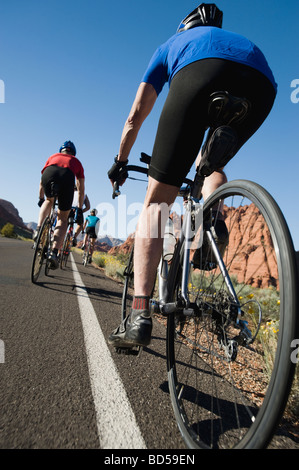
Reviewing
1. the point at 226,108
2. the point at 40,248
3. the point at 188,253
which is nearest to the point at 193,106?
the point at 226,108

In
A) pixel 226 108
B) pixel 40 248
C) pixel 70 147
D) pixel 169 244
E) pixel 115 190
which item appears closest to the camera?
pixel 226 108

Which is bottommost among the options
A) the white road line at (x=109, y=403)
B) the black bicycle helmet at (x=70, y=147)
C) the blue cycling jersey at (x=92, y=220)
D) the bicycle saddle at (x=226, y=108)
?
the white road line at (x=109, y=403)

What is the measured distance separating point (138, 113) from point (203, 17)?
2.27ft

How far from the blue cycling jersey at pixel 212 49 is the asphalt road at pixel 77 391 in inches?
72.3

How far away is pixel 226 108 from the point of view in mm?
1367

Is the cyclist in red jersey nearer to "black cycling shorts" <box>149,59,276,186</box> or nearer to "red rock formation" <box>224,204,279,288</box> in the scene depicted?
"red rock formation" <box>224,204,279,288</box>

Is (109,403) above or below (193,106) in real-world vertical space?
below

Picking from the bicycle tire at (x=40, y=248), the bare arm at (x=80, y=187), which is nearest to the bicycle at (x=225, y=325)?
the bicycle tire at (x=40, y=248)

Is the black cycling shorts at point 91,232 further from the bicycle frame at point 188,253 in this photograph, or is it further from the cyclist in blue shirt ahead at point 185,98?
the cyclist in blue shirt ahead at point 185,98

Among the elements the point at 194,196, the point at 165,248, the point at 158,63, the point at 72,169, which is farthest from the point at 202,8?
the point at 72,169

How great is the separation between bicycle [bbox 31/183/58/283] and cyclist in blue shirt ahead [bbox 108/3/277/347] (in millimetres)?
3137

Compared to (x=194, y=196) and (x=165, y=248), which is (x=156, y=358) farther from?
(x=194, y=196)

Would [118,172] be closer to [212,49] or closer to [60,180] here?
[212,49]

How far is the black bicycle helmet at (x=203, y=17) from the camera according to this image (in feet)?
5.26
